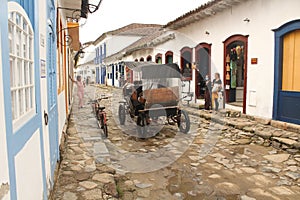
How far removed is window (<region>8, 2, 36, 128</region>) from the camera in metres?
2.07

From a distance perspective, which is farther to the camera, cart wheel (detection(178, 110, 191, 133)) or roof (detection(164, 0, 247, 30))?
roof (detection(164, 0, 247, 30))

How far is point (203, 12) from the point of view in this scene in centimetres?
1073

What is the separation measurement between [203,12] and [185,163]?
7.23 m

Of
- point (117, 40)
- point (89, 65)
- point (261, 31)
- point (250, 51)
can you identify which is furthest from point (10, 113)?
point (89, 65)

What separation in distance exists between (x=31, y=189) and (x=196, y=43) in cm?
1112

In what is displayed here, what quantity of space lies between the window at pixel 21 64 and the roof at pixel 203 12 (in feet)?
26.4

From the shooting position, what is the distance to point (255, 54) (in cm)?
873

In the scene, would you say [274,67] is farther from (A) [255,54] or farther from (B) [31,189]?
(B) [31,189]

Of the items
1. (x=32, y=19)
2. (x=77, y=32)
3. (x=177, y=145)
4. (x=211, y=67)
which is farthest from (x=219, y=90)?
(x=32, y=19)

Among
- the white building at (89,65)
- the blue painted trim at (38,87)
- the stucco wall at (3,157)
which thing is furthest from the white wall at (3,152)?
the white building at (89,65)

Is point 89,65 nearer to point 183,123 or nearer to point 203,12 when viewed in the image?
point 203,12

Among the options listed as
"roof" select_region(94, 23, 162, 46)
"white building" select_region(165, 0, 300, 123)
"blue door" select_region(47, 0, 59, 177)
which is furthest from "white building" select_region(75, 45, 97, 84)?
"blue door" select_region(47, 0, 59, 177)

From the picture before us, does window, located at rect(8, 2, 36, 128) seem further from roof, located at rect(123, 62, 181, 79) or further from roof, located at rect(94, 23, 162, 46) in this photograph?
roof, located at rect(94, 23, 162, 46)

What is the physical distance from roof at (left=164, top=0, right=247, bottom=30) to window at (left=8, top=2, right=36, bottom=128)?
26.4 ft
